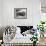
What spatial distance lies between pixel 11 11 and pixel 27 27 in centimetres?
102

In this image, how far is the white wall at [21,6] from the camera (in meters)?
5.25

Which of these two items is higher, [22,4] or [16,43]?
[22,4]

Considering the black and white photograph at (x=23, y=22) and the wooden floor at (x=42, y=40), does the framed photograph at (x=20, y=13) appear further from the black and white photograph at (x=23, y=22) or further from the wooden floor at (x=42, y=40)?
the wooden floor at (x=42, y=40)

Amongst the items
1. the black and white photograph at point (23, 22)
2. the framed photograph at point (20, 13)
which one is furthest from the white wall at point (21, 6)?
the framed photograph at point (20, 13)

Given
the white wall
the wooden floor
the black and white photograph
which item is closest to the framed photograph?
the black and white photograph

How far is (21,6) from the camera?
529cm

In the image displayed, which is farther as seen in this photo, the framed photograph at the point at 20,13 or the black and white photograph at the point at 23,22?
the framed photograph at the point at 20,13

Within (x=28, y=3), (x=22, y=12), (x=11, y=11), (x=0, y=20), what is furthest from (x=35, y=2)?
(x=0, y=20)

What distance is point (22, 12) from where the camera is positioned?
5355 millimetres

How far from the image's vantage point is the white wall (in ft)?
17.2

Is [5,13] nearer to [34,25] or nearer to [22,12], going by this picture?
[22,12]

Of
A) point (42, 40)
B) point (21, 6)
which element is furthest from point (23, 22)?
point (42, 40)

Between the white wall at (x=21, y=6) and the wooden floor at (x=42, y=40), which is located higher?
the white wall at (x=21, y=6)

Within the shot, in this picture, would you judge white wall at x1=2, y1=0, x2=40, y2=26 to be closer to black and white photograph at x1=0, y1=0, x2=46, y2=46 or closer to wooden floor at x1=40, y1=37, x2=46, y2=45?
black and white photograph at x1=0, y1=0, x2=46, y2=46
